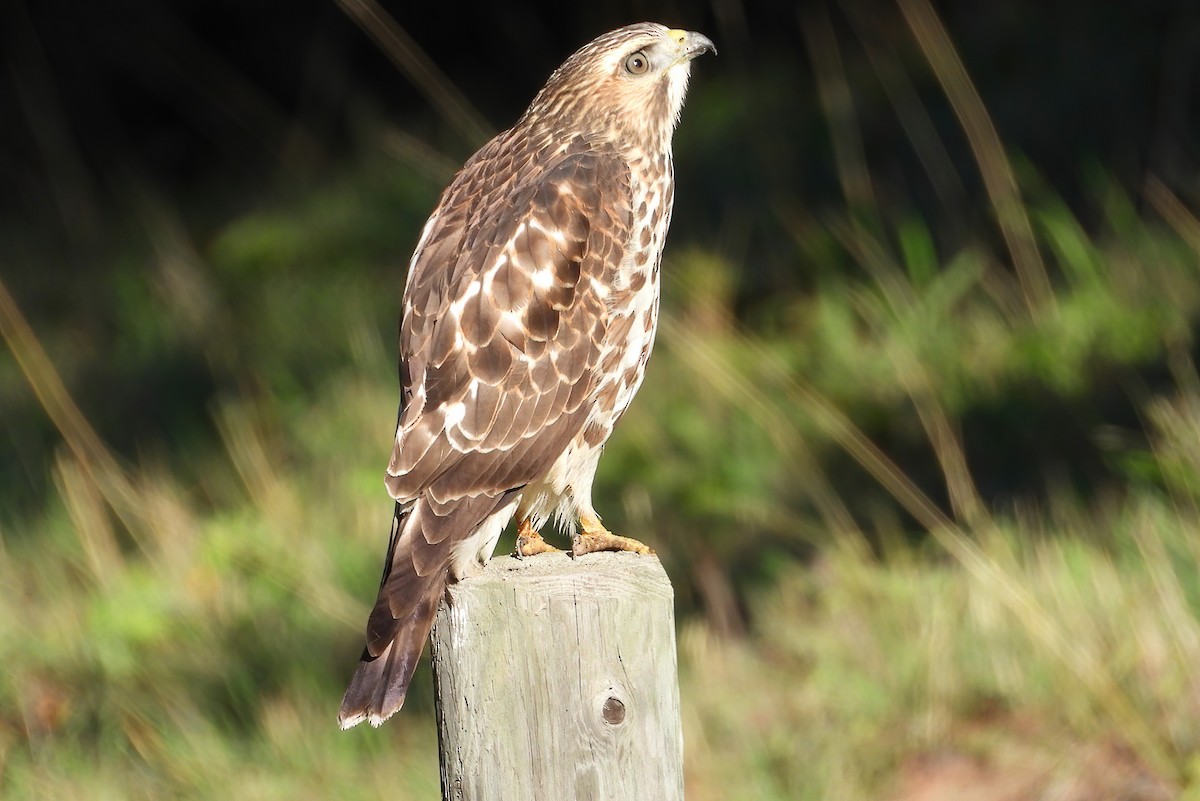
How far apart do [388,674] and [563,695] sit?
0.33m

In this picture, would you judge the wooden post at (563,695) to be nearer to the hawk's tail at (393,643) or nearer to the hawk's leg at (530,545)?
the hawk's tail at (393,643)

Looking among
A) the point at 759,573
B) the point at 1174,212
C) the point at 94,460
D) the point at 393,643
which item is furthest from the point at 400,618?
the point at 1174,212

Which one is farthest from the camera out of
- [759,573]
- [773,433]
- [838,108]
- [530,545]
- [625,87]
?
[838,108]

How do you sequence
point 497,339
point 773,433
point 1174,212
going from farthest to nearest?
point 1174,212 → point 773,433 → point 497,339

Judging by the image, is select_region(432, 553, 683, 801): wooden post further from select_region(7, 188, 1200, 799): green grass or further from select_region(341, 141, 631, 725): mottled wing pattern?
select_region(7, 188, 1200, 799): green grass

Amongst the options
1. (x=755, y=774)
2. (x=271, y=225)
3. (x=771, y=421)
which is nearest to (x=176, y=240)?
(x=271, y=225)

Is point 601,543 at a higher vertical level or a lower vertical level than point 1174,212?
higher

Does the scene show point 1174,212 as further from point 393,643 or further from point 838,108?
point 393,643

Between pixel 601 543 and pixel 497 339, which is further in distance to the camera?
pixel 601 543

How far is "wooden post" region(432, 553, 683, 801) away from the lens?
240cm

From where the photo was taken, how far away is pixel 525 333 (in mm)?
3055

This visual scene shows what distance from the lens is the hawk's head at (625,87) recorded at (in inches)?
136

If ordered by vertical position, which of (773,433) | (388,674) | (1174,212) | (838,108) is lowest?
(773,433)

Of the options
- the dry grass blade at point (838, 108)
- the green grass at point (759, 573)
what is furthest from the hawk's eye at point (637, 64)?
the dry grass blade at point (838, 108)
